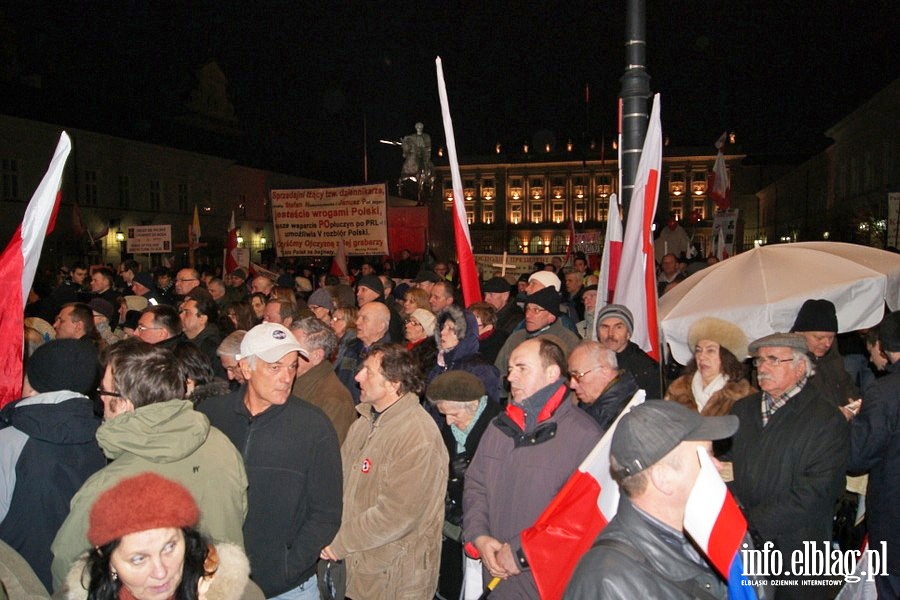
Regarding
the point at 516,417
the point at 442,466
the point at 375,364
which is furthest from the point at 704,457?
the point at 375,364

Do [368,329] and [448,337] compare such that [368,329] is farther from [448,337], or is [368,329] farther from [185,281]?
[185,281]

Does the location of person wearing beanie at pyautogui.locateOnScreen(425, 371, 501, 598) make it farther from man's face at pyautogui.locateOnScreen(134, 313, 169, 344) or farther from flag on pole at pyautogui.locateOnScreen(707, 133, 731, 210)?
flag on pole at pyautogui.locateOnScreen(707, 133, 731, 210)

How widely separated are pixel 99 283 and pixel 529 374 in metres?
8.09

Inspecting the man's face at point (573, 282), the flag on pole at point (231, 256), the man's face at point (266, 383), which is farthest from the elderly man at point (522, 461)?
the flag on pole at point (231, 256)

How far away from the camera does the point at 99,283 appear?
989cm

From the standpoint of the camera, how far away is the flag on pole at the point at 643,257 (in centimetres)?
540

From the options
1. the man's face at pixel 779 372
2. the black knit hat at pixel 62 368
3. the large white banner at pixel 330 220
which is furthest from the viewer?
the large white banner at pixel 330 220

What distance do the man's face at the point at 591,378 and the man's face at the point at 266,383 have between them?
1.70 metres

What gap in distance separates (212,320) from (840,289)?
5528 millimetres

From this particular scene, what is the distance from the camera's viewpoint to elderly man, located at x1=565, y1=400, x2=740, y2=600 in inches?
79.4

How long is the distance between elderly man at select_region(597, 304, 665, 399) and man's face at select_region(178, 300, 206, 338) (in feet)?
11.6

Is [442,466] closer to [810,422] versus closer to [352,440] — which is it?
[352,440]

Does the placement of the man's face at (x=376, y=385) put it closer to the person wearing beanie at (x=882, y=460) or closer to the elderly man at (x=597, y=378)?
the elderly man at (x=597, y=378)

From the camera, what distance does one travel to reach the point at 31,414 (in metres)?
3.15
